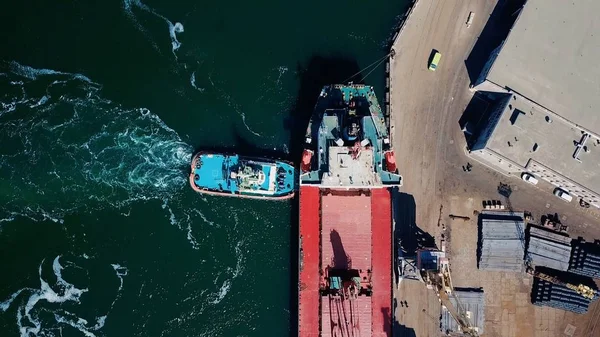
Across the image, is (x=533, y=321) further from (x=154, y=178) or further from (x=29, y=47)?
(x=29, y=47)

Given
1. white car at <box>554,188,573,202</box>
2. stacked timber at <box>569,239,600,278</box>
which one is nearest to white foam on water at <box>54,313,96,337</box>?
stacked timber at <box>569,239,600,278</box>

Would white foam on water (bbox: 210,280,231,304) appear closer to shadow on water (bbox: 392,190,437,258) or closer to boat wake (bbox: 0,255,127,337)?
boat wake (bbox: 0,255,127,337)

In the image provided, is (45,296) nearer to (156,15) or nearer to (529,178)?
(156,15)

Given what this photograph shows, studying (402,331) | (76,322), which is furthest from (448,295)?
(76,322)

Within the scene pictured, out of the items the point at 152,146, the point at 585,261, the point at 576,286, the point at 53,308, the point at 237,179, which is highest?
the point at 152,146

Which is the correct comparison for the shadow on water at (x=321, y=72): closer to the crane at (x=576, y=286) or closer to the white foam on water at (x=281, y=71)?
the white foam on water at (x=281, y=71)

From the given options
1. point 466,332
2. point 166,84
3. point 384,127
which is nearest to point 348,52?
point 384,127
